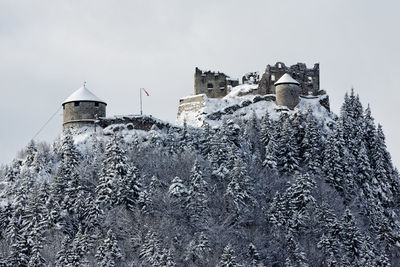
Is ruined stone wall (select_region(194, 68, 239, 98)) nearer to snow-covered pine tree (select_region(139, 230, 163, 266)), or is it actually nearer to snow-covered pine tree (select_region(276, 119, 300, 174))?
snow-covered pine tree (select_region(276, 119, 300, 174))

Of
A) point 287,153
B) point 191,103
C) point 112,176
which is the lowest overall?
point 112,176

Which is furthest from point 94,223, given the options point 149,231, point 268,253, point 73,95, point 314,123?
point 314,123

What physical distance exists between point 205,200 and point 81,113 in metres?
19.2

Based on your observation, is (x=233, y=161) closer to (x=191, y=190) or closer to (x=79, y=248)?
(x=191, y=190)

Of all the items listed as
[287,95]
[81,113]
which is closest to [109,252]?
[81,113]

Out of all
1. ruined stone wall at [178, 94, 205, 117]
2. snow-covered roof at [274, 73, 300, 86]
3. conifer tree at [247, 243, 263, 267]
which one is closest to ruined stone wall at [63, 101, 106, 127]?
ruined stone wall at [178, 94, 205, 117]

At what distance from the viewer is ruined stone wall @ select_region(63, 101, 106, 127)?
7494cm

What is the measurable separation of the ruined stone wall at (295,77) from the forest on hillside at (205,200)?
792cm

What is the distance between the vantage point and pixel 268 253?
2331 inches

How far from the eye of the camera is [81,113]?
75.1 meters

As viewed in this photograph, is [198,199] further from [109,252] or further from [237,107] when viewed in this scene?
[237,107]

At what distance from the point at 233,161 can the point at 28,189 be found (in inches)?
684

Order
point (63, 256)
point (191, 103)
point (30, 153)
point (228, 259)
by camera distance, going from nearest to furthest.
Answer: point (63, 256), point (228, 259), point (30, 153), point (191, 103)

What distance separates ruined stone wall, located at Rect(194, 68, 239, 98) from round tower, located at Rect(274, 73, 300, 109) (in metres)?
7.42
